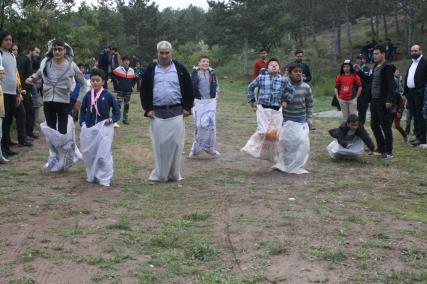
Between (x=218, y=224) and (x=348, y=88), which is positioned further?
(x=348, y=88)

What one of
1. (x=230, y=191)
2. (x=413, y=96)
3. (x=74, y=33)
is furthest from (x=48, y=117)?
(x=74, y=33)

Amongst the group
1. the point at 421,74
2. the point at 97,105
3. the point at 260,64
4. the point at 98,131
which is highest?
the point at 260,64

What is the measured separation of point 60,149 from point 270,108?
10.3 feet

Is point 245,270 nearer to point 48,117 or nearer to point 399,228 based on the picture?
point 399,228

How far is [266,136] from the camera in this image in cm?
870

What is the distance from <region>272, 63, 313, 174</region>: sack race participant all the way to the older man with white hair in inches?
62.8

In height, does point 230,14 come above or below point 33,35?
above

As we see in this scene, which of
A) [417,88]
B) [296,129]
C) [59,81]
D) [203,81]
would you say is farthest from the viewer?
[417,88]

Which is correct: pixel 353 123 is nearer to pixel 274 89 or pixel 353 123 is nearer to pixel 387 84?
pixel 387 84

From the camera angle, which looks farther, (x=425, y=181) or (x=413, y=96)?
(x=413, y=96)

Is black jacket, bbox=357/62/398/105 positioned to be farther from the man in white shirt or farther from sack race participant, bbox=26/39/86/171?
sack race participant, bbox=26/39/86/171

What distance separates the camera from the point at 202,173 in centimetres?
890

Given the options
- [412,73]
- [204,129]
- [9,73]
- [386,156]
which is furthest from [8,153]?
[412,73]

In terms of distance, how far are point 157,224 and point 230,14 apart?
1452 inches
